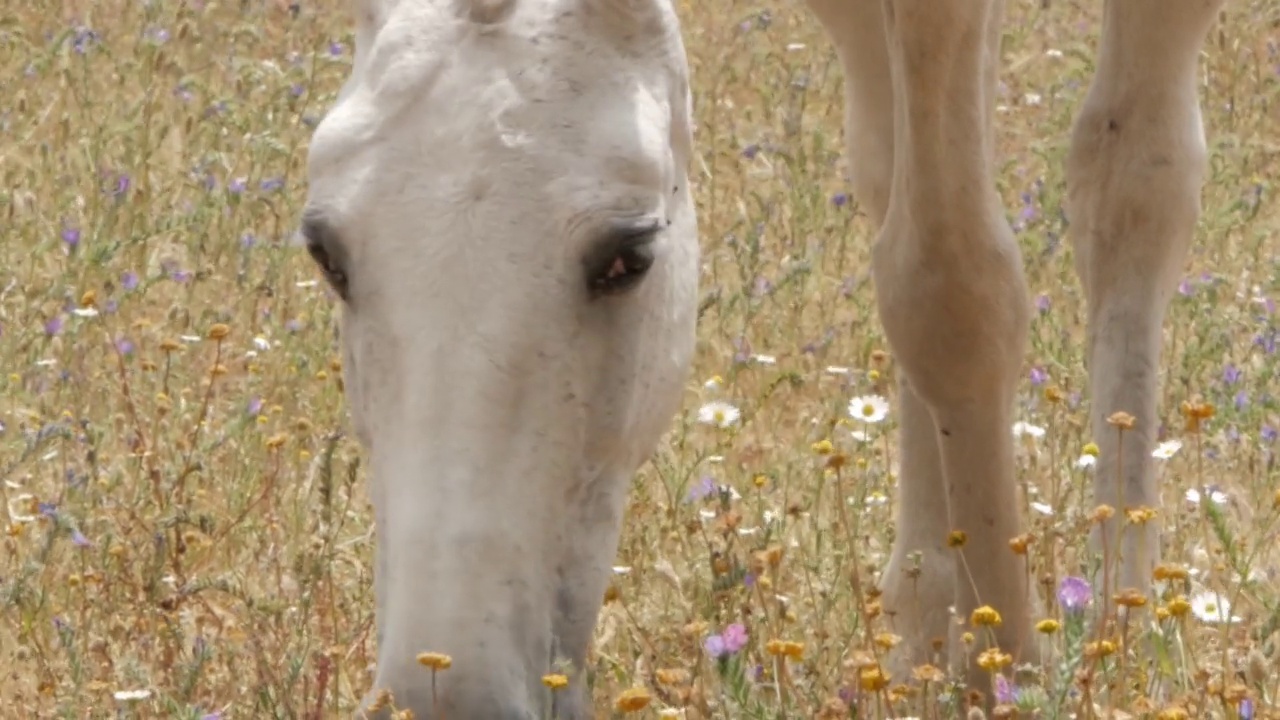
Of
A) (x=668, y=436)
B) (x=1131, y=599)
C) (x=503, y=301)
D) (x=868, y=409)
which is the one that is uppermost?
(x=668, y=436)

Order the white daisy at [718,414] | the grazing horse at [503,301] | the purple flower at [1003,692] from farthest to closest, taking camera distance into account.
A: the white daisy at [718,414], the purple flower at [1003,692], the grazing horse at [503,301]

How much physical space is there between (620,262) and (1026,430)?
2169mm

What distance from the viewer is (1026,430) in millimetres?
4742

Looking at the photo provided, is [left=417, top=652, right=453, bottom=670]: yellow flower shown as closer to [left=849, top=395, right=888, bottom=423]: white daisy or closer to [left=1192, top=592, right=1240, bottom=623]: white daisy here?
[left=1192, top=592, right=1240, bottom=623]: white daisy

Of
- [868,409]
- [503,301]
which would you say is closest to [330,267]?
[503,301]

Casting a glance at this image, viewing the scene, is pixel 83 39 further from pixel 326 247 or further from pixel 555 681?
pixel 555 681

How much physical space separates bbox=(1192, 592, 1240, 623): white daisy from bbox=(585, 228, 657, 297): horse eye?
1273 mm

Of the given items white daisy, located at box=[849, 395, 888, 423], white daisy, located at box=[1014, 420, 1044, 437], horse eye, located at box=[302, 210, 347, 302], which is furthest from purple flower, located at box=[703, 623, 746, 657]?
white daisy, located at box=[1014, 420, 1044, 437]

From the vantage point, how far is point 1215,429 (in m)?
5.02

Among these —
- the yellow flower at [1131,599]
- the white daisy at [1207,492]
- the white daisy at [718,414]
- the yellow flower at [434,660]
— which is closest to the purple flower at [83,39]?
the white daisy at [718,414]

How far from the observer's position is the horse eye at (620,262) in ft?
8.94

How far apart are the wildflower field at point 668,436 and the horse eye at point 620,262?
1.66 feet

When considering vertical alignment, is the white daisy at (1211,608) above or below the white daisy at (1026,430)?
below

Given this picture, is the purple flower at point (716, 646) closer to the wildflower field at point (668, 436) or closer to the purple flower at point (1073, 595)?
the wildflower field at point (668, 436)
